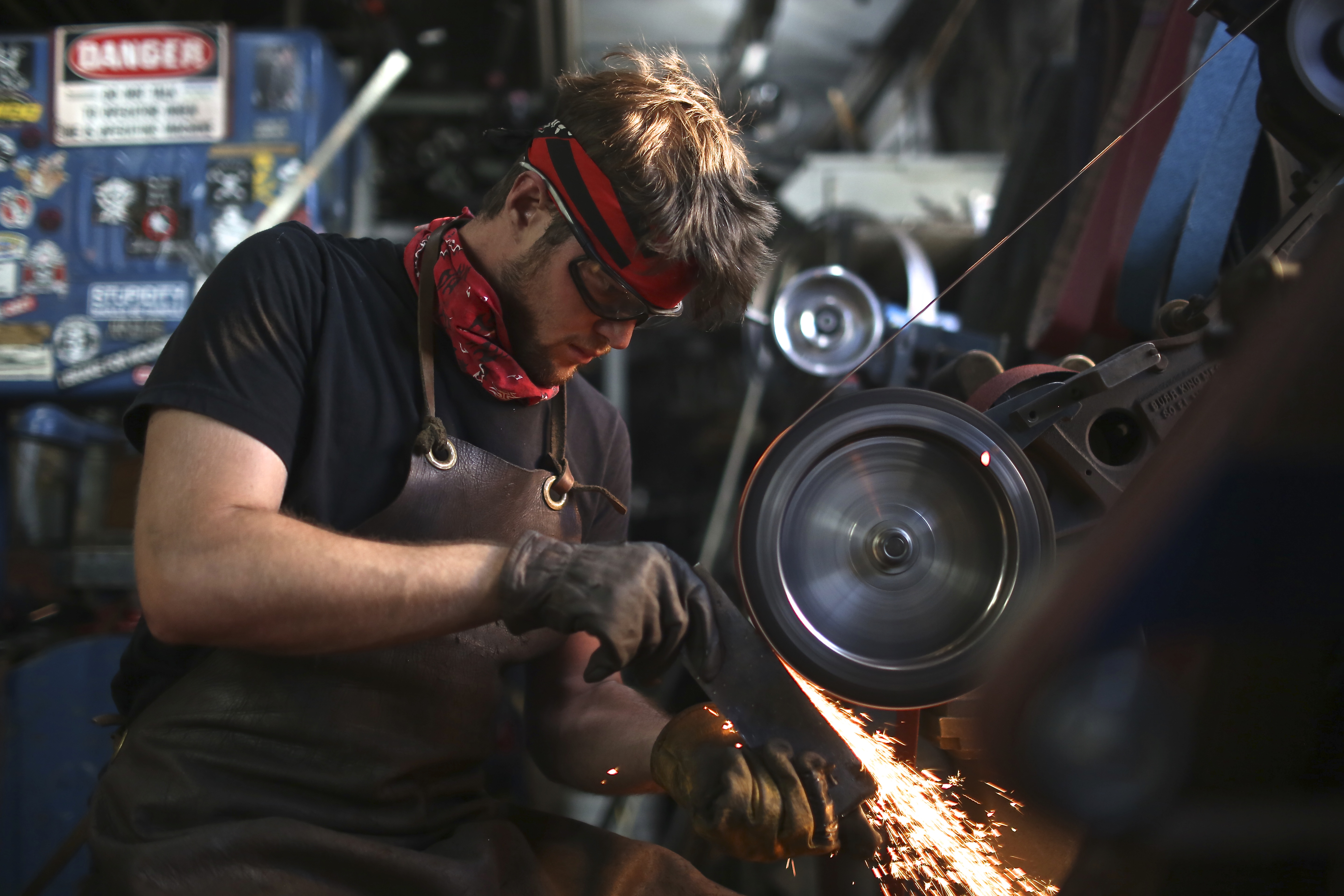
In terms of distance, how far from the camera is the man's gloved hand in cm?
113

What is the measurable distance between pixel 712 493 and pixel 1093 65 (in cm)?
279

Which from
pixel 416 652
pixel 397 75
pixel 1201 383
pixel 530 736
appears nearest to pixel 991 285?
pixel 1201 383

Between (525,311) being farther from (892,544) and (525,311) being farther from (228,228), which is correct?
(228,228)

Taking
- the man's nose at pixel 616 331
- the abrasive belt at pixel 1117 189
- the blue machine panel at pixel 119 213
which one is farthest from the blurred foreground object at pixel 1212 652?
the blue machine panel at pixel 119 213

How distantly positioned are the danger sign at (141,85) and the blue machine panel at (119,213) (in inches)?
1.8

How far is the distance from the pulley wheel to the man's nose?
38 centimetres

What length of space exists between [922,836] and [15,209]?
3675 mm

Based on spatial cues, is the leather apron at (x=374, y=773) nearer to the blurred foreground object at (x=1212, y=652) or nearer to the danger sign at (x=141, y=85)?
the blurred foreground object at (x=1212, y=652)

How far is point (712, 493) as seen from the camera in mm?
4695

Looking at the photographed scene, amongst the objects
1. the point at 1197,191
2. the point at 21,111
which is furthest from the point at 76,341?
the point at 1197,191

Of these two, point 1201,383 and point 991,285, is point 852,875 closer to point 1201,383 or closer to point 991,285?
point 1201,383

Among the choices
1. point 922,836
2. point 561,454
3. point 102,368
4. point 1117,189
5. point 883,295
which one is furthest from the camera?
point 883,295

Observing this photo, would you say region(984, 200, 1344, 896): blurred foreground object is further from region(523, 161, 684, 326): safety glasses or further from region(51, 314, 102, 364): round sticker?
region(51, 314, 102, 364): round sticker

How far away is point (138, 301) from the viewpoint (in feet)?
10.4
